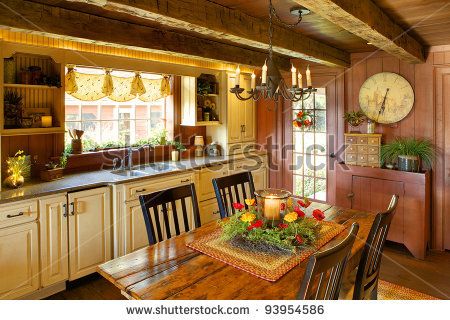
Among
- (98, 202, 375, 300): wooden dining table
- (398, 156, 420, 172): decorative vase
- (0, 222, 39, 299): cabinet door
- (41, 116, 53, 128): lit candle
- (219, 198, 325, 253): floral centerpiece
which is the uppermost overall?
(41, 116, 53, 128): lit candle

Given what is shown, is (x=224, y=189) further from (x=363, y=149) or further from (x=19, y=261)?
(x=363, y=149)

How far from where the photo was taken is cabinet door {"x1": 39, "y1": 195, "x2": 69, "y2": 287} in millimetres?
2840

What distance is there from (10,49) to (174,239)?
2.08 meters

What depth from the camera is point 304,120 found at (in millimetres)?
4891

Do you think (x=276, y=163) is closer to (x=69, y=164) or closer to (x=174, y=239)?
(x=69, y=164)

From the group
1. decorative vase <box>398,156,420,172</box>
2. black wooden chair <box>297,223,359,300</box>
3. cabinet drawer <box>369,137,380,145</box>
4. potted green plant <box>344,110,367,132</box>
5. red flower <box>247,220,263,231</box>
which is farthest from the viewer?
potted green plant <box>344,110,367,132</box>

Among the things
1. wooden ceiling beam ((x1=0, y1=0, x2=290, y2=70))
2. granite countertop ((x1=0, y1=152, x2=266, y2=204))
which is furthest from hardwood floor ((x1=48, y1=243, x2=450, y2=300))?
wooden ceiling beam ((x1=0, y1=0, x2=290, y2=70))

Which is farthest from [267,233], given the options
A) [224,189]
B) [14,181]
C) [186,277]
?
[14,181]

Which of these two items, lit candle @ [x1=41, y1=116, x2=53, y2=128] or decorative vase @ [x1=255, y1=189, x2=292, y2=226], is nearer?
decorative vase @ [x1=255, y1=189, x2=292, y2=226]

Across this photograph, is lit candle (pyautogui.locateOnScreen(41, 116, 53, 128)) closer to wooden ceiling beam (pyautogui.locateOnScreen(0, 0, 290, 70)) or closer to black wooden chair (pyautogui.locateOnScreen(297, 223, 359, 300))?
wooden ceiling beam (pyautogui.locateOnScreen(0, 0, 290, 70))

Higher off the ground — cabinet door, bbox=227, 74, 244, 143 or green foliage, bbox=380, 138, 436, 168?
cabinet door, bbox=227, 74, 244, 143

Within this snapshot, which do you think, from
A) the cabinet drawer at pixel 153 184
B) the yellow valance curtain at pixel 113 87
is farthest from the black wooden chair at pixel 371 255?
the yellow valance curtain at pixel 113 87

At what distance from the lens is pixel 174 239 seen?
2115 millimetres
